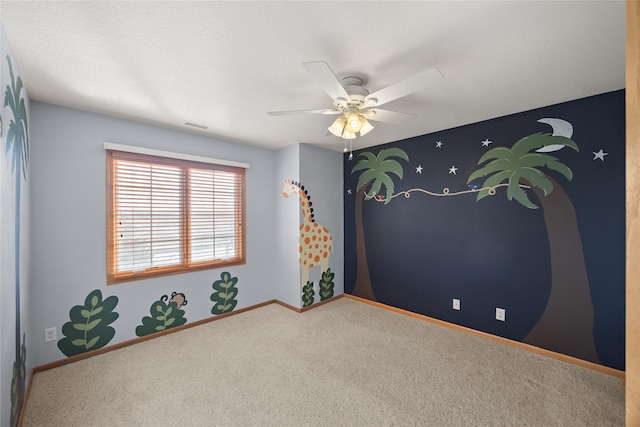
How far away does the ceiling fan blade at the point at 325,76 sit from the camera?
146 cm

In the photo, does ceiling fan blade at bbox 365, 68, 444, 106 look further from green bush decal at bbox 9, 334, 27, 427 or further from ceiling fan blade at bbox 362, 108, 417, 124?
green bush decal at bbox 9, 334, 27, 427

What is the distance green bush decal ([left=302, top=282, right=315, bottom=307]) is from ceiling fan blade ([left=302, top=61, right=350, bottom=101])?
2767mm

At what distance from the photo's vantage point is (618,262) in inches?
89.6

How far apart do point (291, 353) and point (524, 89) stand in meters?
3.13

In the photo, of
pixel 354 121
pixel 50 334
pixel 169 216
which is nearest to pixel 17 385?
pixel 50 334

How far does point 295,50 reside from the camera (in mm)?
1652

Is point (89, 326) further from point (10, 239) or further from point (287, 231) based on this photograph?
point (287, 231)

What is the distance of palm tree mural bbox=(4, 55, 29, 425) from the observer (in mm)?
1602

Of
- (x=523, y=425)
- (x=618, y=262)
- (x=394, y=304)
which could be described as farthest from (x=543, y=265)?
(x=394, y=304)

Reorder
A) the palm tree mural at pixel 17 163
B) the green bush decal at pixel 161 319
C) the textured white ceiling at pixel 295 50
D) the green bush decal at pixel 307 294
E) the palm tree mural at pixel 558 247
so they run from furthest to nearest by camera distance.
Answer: the green bush decal at pixel 307 294, the green bush decal at pixel 161 319, the palm tree mural at pixel 558 247, the palm tree mural at pixel 17 163, the textured white ceiling at pixel 295 50

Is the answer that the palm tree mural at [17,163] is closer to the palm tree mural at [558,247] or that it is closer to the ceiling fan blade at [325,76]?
the ceiling fan blade at [325,76]

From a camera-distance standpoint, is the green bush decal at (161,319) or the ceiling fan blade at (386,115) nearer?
the ceiling fan blade at (386,115)

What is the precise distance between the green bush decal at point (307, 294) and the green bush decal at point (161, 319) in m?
1.51

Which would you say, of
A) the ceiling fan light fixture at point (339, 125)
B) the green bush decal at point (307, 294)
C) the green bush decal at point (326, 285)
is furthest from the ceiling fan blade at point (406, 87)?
the green bush decal at point (326, 285)
